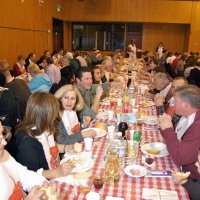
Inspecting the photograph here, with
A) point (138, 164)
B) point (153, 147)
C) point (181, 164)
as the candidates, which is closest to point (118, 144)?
point (138, 164)

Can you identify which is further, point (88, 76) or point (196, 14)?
point (196, 14)

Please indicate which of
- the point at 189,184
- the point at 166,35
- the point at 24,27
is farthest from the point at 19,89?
the point at 166,35

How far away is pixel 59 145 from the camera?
241cm

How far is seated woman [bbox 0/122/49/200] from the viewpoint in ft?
4.97

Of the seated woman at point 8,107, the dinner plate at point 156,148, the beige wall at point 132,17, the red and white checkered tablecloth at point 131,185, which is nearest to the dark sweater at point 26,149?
the red and white checkered tablecloth at point 131,185

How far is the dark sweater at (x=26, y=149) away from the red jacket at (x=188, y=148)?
42.6 inches

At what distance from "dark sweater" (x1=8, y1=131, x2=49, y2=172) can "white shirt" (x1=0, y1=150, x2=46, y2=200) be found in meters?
0.17

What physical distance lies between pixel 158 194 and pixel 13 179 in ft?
3.10

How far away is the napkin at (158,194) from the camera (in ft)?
5.29

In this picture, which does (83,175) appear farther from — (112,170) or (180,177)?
(180,177)

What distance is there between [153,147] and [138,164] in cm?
36

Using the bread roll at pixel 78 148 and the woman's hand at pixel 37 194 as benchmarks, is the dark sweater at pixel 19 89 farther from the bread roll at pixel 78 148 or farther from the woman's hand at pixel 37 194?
the woman's hand at pixel 37 194

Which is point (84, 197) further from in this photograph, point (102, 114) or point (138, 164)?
point (102, 114)

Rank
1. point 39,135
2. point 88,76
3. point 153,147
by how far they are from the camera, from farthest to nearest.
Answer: point 88,76 < point 153,147 < point 39,135
